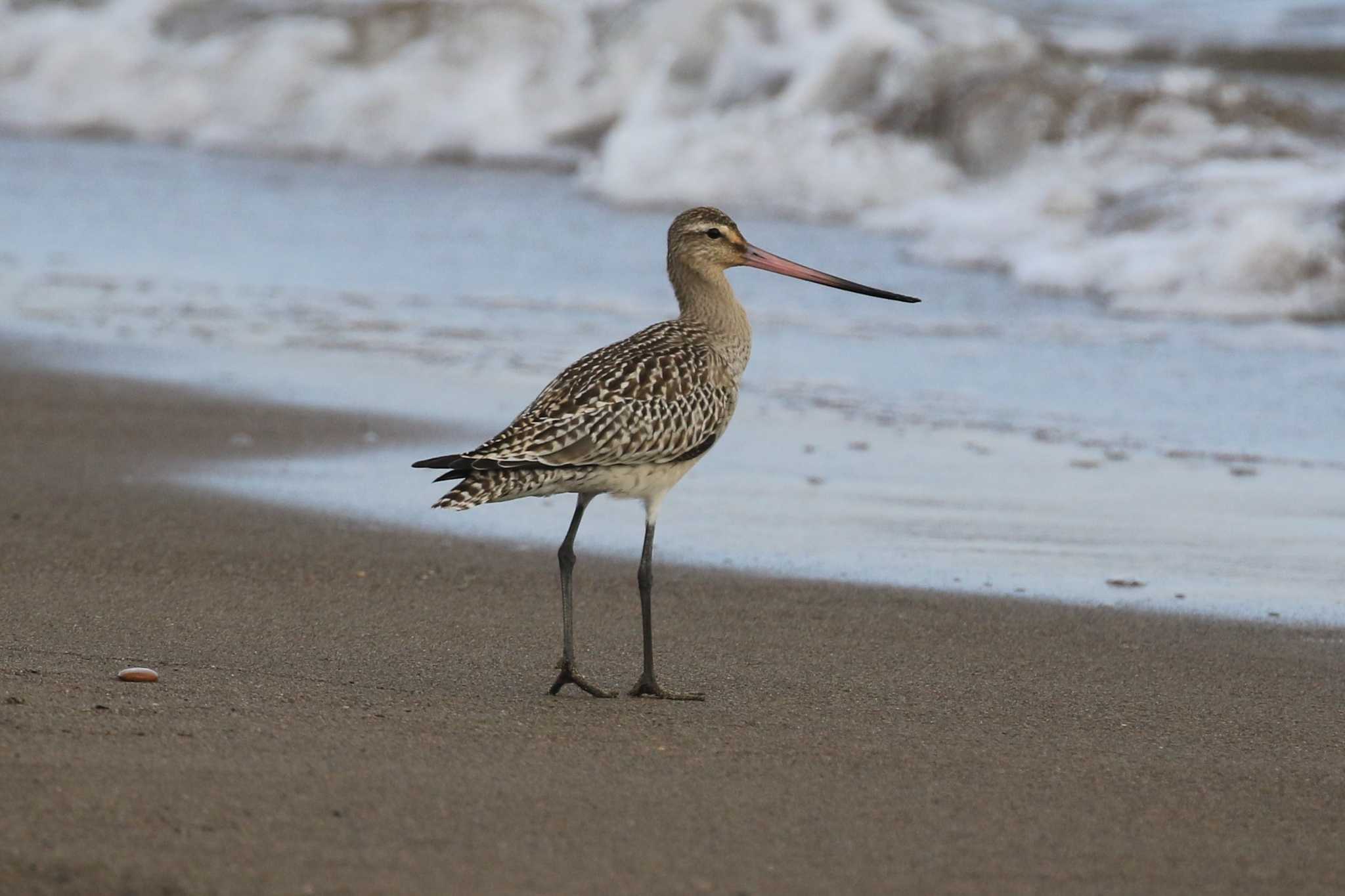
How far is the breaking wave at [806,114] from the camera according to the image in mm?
12625

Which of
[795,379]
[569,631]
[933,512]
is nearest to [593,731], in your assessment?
[569,631]

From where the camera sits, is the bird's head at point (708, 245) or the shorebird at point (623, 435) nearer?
the shorebird at point (623, 435)

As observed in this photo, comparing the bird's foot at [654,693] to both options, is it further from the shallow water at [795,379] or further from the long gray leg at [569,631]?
the shallow water at [795,379]

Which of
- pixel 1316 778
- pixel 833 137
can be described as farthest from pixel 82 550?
pixel 833 137

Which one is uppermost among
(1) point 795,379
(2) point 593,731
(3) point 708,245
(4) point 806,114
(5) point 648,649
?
(4) point 806,114

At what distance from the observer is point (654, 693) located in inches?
187

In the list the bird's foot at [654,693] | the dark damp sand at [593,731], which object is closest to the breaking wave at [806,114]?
the dark damp sand at [593,731]

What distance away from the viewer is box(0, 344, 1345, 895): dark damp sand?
3.37 m

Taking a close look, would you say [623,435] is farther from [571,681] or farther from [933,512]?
[933,512]

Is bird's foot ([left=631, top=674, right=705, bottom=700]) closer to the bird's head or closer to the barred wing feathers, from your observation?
the barred wing feathers

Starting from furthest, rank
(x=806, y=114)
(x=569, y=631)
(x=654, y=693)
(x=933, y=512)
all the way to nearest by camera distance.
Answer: (x=806, y=114) < (x=933, y=512) < (x=569, y=631) < (x=654, y=693)

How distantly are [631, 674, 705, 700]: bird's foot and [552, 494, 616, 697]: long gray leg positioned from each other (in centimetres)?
6

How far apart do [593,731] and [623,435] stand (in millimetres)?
804

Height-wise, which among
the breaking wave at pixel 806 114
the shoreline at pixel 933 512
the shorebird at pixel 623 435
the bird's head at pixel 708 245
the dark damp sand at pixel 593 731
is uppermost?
the breaking wave at pixel 806 114
